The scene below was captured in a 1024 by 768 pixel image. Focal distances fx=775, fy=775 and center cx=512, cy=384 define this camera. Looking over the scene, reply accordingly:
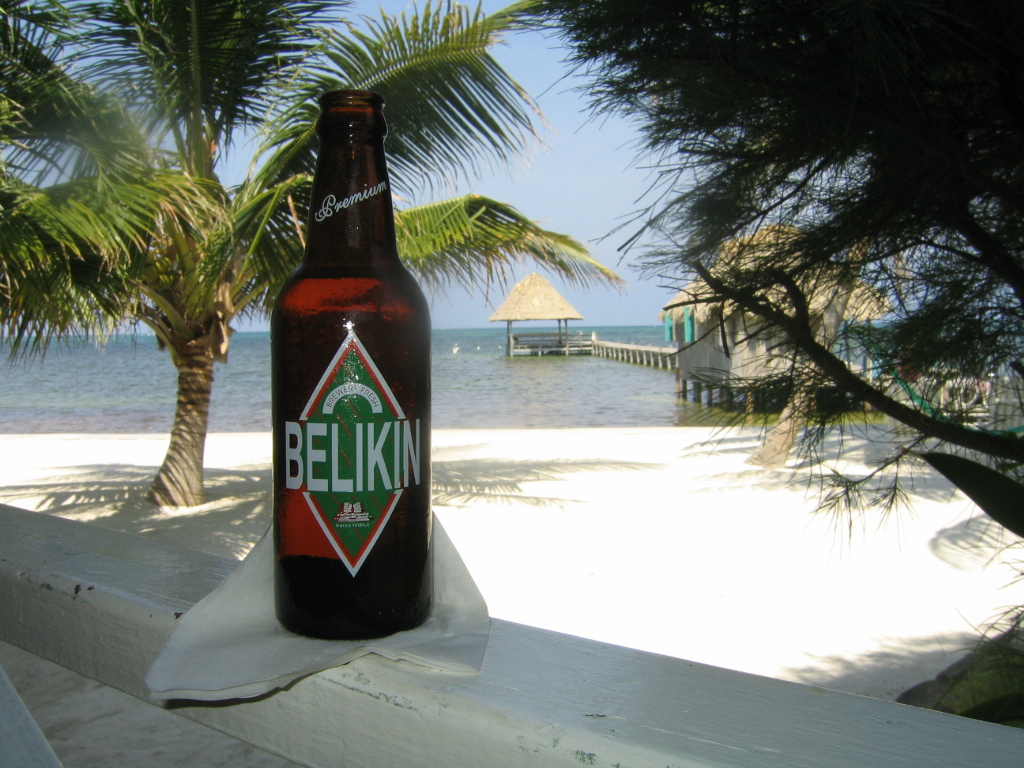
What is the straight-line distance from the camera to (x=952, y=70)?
5.61ft


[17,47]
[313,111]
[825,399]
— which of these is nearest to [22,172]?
[17,47]

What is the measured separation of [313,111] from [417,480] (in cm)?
404

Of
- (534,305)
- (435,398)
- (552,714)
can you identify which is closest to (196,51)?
(552,714)

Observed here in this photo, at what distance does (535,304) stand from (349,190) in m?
29.6

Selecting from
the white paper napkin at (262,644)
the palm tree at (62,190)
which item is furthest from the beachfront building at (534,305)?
the white paper napkin at (262,644)

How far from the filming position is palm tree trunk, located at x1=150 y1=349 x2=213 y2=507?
195 inches

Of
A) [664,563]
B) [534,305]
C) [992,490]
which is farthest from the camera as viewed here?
[534,305]

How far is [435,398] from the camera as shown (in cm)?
1777

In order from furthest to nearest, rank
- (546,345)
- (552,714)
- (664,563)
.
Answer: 1. (546,345)
2. (664,563)
3. (552,714)

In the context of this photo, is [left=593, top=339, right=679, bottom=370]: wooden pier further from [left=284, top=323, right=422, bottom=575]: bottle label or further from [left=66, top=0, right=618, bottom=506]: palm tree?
[left=284, top=323, right=422, bottom=575]: bottle label

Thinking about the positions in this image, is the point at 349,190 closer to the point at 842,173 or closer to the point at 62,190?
the point at 842,173

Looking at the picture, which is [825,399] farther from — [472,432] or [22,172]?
[472,432]

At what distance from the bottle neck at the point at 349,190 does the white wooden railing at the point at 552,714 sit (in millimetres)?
305

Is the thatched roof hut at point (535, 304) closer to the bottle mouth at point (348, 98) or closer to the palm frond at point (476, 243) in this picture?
the palm frond at point (476, 243)
